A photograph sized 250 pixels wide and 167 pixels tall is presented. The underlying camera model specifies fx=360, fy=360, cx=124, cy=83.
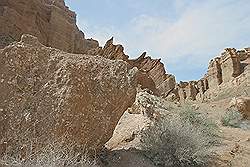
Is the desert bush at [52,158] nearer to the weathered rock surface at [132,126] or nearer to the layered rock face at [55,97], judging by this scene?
the layered rock face at [55,97]

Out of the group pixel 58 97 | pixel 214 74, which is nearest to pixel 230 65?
pixel 214 74

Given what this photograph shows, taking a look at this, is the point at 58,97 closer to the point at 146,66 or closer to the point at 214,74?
the point at 146,66

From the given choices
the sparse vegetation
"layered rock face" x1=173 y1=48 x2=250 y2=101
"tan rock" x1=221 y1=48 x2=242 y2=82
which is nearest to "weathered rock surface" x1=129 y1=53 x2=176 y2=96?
"layered rock face" x1=173 y1=48 x2=250 y2=101

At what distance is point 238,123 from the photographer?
47.0 feet

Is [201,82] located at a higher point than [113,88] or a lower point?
higher

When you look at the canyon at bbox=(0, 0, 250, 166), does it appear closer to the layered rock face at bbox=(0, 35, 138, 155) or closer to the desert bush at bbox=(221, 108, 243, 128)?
the layered rock face at bbox=(0, 35, 138, 155)

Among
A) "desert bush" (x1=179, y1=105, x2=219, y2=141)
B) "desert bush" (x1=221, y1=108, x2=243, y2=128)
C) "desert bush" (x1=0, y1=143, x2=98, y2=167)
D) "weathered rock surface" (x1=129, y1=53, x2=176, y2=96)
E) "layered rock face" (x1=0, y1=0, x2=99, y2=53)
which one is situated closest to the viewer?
"desert bush" (x1=0, y1=143, x2=98, y2=167)

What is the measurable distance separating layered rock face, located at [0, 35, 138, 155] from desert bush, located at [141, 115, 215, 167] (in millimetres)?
1437

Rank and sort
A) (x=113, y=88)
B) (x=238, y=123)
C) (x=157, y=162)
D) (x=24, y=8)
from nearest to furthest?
(x=113, y=88) → (x=157, y=162) → (x=238, y=123) → (x=24, y=8)

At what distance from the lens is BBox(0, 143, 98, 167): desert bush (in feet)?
14.7

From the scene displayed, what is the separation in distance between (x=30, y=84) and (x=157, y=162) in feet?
9.57

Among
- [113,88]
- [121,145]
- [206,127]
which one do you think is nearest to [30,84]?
[113,88]

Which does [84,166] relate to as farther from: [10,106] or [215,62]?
[215,62]

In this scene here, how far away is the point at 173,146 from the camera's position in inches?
292
